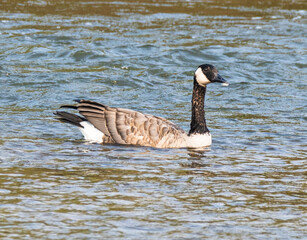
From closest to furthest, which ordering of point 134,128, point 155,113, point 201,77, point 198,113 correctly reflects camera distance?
point 134,128
point 201,77
point 198,113
point 155,113

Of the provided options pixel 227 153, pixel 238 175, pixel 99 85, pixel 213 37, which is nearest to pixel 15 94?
pixel 99 85

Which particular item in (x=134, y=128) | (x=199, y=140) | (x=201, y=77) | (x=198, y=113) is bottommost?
(x=199, y=140)

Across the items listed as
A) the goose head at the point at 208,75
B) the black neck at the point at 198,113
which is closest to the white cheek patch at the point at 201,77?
the goose head at the point at 208,75

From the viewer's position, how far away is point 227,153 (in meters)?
10.6

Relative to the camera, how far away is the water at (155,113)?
7.02 m

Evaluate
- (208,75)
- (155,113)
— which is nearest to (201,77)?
(208,75)

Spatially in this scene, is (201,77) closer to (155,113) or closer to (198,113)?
(198,113)

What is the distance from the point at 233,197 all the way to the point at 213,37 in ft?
46.7

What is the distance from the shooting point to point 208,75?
36.8 feet

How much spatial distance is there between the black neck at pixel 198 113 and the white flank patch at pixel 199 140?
0.08 meters

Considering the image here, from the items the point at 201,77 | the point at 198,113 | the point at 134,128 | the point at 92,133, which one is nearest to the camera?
the point at 134,128

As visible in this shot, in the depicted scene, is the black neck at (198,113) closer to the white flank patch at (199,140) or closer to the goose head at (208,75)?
the white flank patch at (199,140)

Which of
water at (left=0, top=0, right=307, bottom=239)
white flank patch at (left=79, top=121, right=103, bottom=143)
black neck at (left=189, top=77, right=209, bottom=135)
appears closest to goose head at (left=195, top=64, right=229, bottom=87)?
black neck at (left=189, top=77, right=209, bottom=135)

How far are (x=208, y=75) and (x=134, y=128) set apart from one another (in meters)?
1.51
